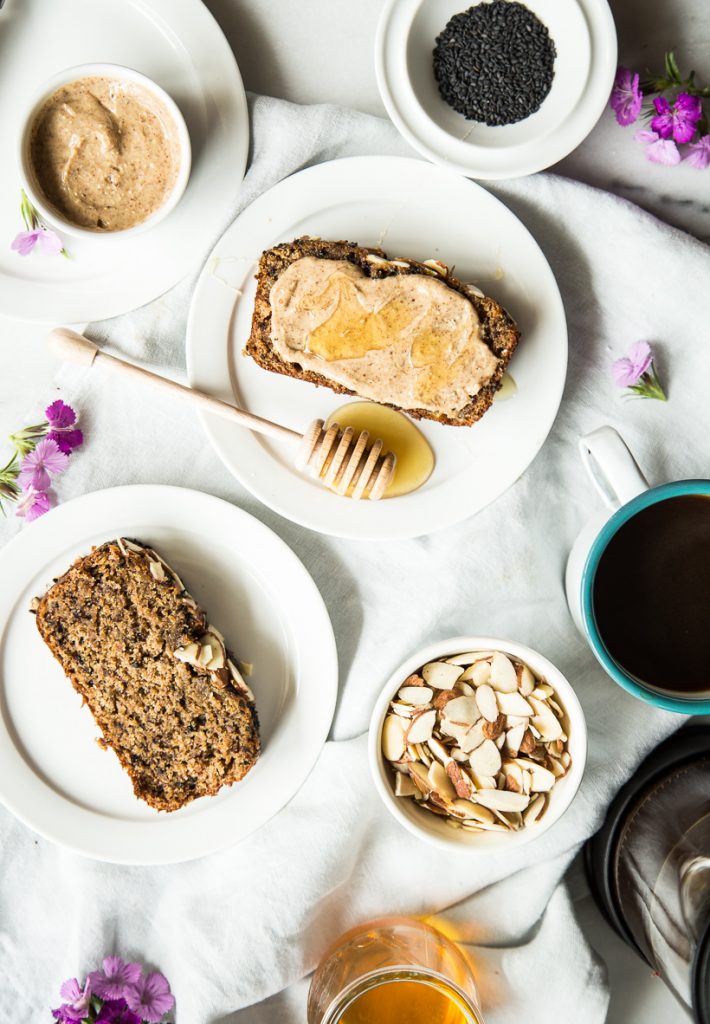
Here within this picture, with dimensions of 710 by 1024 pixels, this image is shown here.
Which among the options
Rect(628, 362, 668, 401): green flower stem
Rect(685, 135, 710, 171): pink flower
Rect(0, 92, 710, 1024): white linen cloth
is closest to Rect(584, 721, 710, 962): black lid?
Rect(0, 92, 710, 1024): white linen cloth

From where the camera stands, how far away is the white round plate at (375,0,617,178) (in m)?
1.89

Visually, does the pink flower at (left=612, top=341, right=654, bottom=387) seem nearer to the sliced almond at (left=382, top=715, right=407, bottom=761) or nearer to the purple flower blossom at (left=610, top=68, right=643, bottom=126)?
the purple flower blossom at (left=610, top=68, right=643, bottom=126)

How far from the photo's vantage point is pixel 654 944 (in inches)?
73.9

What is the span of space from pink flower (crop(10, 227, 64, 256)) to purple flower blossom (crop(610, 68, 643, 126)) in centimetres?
138

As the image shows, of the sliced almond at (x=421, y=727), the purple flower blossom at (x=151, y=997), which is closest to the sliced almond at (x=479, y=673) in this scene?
the sliced almond at (x=421, y=727)

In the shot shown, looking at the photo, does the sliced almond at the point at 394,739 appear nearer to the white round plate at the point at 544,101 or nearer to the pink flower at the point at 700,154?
the white round plate at the point at 544,101

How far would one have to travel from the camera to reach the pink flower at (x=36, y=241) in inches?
77.5

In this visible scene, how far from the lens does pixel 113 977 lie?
2.06 metres

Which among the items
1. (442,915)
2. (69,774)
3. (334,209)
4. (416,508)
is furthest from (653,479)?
(69,774)

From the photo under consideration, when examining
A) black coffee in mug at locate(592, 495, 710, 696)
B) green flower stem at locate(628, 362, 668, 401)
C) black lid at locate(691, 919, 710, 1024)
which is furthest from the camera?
green flower stem at locate(628, 362, 668, 401)

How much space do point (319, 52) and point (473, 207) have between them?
22.7 inches

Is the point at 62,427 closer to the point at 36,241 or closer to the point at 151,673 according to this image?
the point at 36,241

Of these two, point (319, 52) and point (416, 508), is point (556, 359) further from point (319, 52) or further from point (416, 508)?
point (319, 52)

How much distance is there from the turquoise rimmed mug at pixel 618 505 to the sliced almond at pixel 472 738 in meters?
0.33
